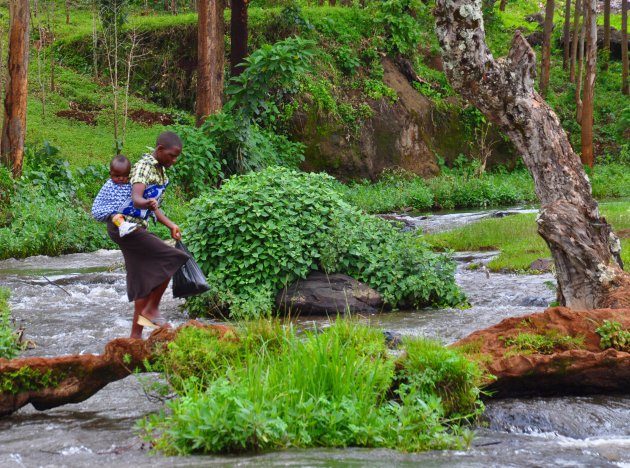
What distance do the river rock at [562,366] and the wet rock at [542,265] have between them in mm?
6914

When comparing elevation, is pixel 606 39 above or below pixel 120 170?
above

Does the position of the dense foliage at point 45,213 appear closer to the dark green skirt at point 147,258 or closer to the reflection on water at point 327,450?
the reflection on water at point 327,450

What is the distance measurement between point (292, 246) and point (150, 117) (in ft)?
69.3

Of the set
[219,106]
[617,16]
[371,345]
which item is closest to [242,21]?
[219,106]

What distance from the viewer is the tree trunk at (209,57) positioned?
23.1 m

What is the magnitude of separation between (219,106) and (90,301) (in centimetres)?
1270

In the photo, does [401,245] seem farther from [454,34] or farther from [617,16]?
[617,16]

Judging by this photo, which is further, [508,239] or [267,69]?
[267,69]

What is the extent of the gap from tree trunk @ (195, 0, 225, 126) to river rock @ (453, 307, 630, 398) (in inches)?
703

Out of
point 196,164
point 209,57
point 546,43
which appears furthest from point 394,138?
point 196,164

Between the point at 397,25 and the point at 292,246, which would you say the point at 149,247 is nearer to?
the point at 292,246

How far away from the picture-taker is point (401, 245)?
11594 millimetres

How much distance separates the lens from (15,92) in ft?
64.4

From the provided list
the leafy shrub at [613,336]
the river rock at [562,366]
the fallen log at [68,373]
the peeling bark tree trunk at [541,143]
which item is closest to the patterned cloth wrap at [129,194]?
the fallen log at [68,373]
